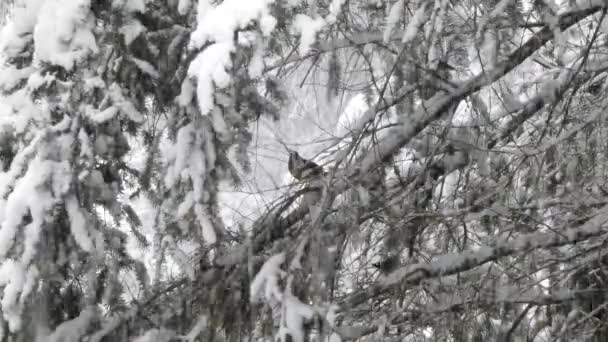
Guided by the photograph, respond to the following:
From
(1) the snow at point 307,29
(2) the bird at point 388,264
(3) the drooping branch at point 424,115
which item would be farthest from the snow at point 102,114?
(2) the bird at point 388,264

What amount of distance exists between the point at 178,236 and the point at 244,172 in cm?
45

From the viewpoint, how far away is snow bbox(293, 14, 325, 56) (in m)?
2.26

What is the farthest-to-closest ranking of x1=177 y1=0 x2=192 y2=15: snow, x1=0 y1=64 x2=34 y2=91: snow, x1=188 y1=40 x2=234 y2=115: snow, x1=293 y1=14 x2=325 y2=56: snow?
x1=0 y1=64 x2=34 y2=91: snow → x1=177 y1=0 x2=192 y2=15: snow → x1=293 y1=14 x2=325 y2=56: snow → x1=188 y1=40 x2=234 y2=115: snow

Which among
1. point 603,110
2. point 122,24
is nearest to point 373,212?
point 603,110

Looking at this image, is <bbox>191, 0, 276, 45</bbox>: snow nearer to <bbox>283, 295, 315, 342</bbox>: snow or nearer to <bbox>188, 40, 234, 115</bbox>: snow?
<bbox>188, 40, 234, 115</bbox>: snow

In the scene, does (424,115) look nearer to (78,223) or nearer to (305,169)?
(305,169)

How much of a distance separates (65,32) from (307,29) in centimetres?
104

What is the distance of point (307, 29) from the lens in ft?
7.54

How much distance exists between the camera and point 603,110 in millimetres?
2969

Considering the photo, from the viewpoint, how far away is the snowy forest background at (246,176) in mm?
2510

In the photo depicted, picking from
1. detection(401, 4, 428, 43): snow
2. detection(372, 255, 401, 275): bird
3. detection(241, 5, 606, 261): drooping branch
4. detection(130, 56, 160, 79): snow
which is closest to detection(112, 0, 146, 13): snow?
detection(130, 56, 160, 79): snow

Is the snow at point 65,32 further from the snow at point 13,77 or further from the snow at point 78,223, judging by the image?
the snow at point 78,223

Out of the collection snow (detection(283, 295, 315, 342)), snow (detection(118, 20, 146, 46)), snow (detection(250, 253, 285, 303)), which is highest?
snow (detection(118, 20, 146, 46))

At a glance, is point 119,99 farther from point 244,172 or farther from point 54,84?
point 244,172
